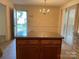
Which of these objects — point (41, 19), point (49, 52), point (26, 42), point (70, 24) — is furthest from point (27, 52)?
point (41, 19)

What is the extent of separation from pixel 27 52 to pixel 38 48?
1.12ft

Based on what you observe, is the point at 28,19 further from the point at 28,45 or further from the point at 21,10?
the point at 28,45

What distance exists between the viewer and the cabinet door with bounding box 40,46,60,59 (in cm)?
292

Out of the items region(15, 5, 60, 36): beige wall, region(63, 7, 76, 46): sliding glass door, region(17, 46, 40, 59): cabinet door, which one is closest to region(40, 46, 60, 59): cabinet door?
region(17, 46, 40, 59): cabinet door

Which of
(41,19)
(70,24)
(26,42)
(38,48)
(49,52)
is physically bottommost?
(49,52)

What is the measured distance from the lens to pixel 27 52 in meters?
2.88

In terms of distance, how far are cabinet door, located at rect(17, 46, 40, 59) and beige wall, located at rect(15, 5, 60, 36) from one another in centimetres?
475

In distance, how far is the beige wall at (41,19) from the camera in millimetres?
7672

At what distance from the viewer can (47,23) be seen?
799 centimetres

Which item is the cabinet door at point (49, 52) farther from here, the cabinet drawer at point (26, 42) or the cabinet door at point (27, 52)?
the cabinet drawer at point (26, 42)

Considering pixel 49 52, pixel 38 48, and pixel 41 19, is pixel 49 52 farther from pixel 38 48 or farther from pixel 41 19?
pixel 41 19

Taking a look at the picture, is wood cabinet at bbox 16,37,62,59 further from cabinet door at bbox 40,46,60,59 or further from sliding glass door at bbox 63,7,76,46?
sliding glass door at bbox 63,7,76,46

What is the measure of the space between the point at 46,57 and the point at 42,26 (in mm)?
5072

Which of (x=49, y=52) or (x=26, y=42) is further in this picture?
(x=49, y=52)
